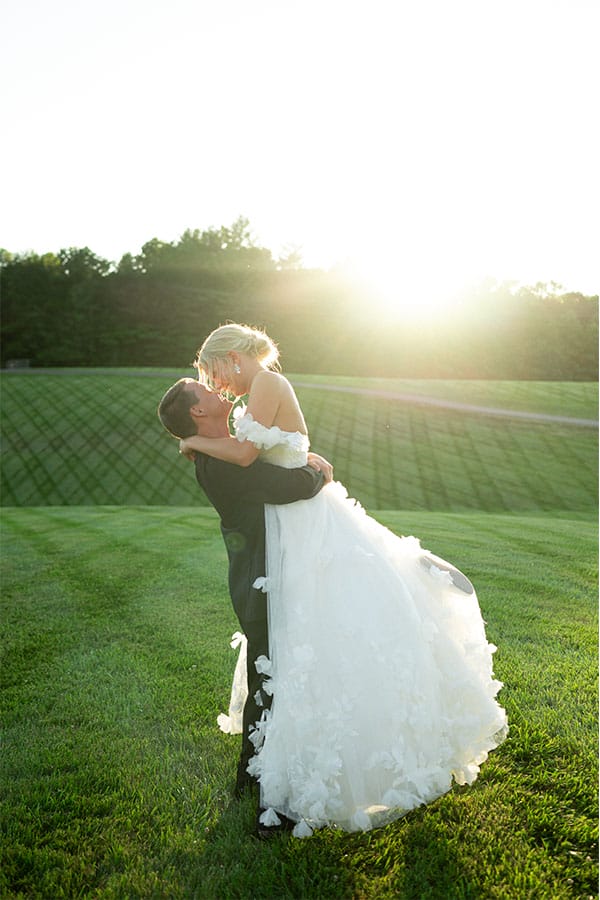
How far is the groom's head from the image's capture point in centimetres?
380

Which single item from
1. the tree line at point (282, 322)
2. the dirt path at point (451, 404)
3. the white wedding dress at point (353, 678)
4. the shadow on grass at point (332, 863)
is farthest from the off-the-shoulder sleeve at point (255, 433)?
the tree line at point (282, 322)

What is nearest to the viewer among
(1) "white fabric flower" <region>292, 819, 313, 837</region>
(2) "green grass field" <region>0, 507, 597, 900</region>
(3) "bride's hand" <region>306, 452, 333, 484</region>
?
(2) "green grass field" <region>0, 507, 597, 900</region>

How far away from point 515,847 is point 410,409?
26.5 meters

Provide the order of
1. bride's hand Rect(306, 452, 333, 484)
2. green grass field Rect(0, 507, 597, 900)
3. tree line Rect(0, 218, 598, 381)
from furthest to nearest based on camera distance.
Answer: tree line Rect(0, 218, 598, 381), bride's hand Rect(306, 452, 333, 484), green grass field Rect(0, 507, 597, 900)

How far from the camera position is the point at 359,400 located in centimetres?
3019

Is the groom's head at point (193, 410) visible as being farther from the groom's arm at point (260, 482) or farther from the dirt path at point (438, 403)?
the dirt path at point (438, 403)

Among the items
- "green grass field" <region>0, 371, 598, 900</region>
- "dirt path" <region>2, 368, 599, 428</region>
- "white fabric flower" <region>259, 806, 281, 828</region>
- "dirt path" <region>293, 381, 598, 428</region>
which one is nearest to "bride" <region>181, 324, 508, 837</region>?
"white fabric flower" <region>259, 806, 281, 828</region>

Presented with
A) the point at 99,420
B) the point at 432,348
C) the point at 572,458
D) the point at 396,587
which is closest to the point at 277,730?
the point at 396,587

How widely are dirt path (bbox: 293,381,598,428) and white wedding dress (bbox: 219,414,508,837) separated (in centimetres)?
2522

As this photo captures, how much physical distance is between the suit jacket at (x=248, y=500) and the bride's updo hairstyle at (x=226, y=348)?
0.49 metres

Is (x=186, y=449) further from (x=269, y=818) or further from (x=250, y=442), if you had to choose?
(x=269, y=818)

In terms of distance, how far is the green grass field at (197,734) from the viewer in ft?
11.2

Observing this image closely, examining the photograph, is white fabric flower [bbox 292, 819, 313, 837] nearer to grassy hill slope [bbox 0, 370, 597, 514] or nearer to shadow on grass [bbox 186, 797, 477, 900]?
shadow on grass [bbox 186, 797, 477, 900]

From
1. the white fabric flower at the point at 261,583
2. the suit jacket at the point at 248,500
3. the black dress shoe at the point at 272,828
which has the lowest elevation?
the black dress shoe at the point at 272,828
